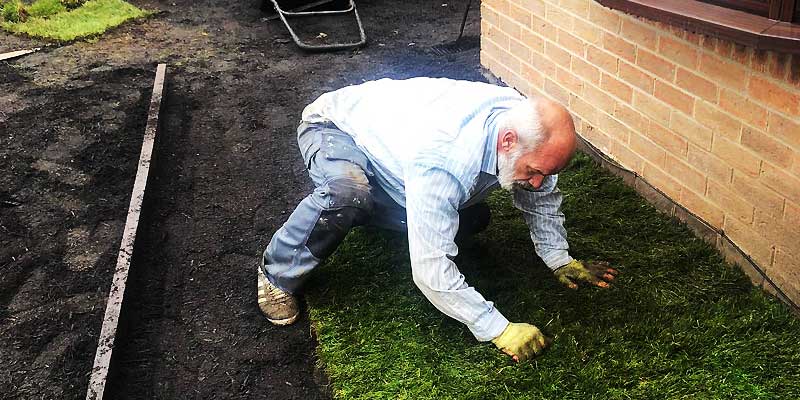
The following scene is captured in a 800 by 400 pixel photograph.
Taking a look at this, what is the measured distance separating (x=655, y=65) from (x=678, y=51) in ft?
0.66

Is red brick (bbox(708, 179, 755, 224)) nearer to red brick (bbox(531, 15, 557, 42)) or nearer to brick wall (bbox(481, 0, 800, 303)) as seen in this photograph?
brick wall (bbox(481, 0, 800, 303))

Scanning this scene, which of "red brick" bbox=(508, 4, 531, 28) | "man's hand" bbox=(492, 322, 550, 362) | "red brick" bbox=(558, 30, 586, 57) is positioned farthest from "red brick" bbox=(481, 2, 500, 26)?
"man's hand" bbox=(492, 322, 550, 362)

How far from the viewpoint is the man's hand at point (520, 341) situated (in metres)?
2.84

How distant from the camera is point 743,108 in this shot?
3148 millimetres

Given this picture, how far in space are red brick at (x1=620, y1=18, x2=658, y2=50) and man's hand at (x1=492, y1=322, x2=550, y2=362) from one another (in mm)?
1637

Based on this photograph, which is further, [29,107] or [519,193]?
[29,107]

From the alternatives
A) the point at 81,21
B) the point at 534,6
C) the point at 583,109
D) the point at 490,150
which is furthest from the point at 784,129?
the point at 81,21

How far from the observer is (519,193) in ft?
10.6

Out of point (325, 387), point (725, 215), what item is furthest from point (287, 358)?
point (725, 215)

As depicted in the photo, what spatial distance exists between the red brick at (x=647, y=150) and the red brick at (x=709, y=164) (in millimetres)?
217

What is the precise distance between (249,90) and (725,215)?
12.7ft

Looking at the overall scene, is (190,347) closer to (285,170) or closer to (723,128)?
(285,170)

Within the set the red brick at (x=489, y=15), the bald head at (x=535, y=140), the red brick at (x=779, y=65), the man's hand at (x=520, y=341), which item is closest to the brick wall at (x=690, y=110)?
the red brick at (x=779, y=65)

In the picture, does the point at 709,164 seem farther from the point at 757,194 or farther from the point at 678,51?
the point at 678,51
